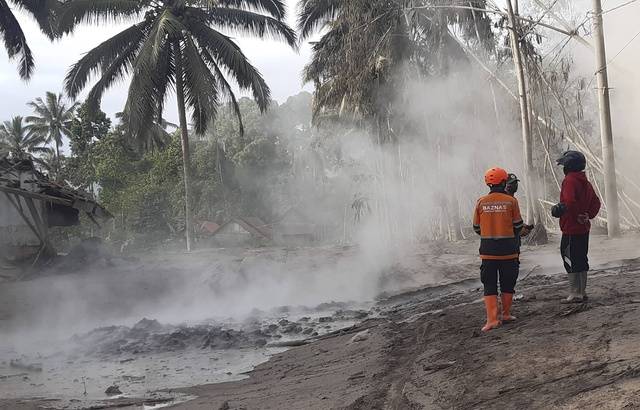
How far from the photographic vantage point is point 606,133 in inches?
525

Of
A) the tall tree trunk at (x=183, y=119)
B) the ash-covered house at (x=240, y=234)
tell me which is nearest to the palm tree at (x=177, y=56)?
the tall tree trunk at (x=183, y=119)

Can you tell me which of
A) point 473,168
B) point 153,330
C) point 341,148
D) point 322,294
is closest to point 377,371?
point 153,330

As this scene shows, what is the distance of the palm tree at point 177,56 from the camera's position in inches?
745

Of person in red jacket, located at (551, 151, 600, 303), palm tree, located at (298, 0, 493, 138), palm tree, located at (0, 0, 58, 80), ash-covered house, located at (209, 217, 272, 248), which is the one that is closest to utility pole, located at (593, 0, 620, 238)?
palm tree, located at (298, 0, 493, 138)

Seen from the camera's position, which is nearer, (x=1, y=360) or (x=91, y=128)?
(x=1, y=360)

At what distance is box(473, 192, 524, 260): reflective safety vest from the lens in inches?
233

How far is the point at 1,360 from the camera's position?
8.14 m

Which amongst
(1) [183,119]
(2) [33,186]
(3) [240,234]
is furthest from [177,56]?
(3) [240,234]

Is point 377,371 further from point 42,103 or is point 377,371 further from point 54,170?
point 42,103

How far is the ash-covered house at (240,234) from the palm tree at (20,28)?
22.7 meters

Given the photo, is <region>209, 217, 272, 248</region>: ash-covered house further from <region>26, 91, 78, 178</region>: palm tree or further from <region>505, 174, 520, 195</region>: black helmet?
<region>505, 174, 520, 195</region>: black helmet

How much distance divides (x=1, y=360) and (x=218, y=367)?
3.17 metres

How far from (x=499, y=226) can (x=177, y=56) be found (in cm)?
1641

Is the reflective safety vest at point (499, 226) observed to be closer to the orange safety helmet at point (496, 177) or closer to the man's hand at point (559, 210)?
the orange safety helmet at point (496, 177)
